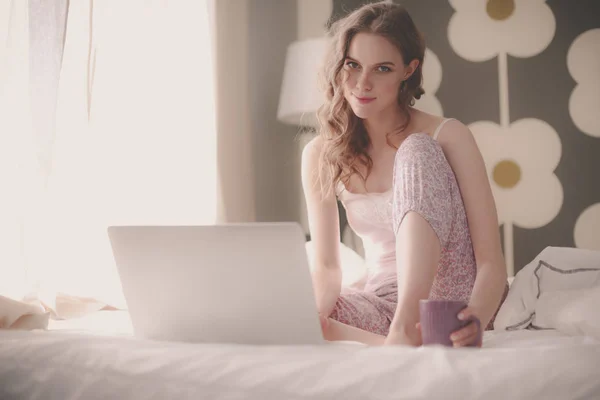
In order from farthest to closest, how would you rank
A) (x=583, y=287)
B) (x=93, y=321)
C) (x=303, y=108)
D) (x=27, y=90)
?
(x=303, y=108), (x=27, y=90), (x=93, y=321), (x=583, y=287)

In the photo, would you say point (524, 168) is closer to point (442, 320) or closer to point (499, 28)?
point (499, 28)

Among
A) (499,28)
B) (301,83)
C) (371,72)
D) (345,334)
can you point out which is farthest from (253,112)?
(345,334)

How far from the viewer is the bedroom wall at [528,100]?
2.23 meters

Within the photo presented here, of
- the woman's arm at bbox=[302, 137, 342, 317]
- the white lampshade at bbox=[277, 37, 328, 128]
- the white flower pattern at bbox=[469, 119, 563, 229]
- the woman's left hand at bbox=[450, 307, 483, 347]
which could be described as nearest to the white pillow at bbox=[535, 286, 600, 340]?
the woman's left hand at bbox=[450, 307, 483, 347]

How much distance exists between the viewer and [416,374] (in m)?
0.70

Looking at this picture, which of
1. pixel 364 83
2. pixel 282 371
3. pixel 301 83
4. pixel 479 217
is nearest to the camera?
pixel 282 371

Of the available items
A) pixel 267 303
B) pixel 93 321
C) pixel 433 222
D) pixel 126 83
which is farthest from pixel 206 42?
pixel 267 303

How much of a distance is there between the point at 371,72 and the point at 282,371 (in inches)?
40.5

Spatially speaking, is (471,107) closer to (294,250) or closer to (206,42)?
(206,42)

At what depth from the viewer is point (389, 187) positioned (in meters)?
1.65

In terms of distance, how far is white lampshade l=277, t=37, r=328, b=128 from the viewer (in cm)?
252

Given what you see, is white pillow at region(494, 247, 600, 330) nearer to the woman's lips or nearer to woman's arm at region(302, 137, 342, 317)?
woman's arm at region(302, 137, 342, 317)

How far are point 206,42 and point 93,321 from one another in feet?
4.59

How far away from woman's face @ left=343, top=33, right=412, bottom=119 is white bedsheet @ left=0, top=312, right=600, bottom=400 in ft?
2.99
